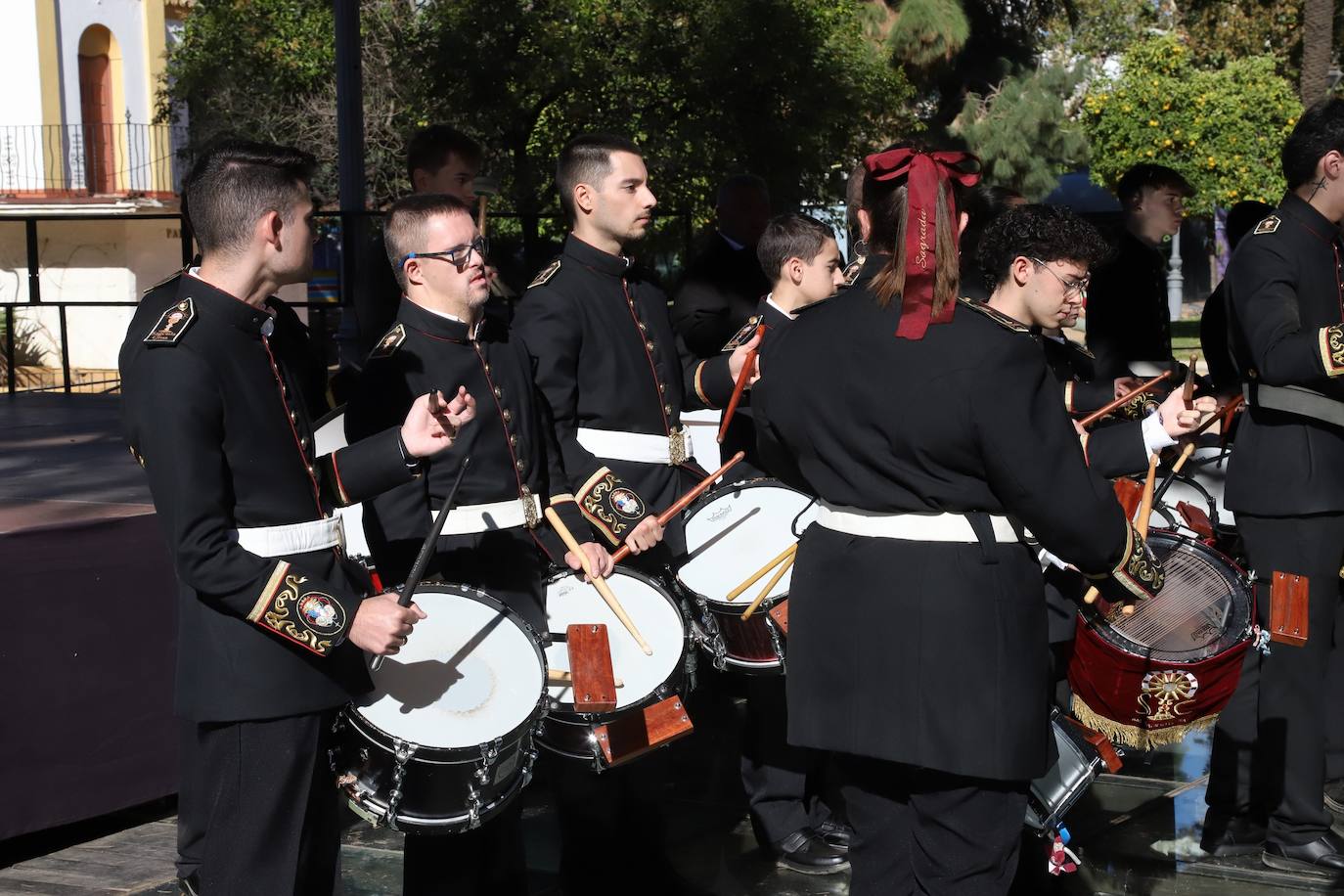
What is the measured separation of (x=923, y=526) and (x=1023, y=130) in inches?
890

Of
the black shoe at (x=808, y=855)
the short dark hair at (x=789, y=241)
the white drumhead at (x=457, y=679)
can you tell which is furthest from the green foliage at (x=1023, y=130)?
the white drumhead at (x=457, y=679)

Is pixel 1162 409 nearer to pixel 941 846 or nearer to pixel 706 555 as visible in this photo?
pixel 941 846

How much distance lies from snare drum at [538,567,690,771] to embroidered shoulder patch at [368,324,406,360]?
2.28 feet

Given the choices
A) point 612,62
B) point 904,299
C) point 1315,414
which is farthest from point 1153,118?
point 904,299

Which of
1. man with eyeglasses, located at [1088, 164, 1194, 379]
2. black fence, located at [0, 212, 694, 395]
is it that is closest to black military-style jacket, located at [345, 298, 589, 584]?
black fence, located at [0, 212, 694, 395]

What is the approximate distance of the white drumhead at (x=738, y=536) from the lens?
4480 millimetres

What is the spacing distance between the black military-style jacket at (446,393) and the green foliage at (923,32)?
1660 centimetres

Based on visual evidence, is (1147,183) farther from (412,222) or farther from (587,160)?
(412,222)

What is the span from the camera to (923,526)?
302 centimetres

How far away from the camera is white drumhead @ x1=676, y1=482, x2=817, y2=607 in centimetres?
448

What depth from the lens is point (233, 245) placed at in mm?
3162

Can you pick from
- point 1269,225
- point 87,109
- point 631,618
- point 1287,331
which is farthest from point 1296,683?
point 87,109

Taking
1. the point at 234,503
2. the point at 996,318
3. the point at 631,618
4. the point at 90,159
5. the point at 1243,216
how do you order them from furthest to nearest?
the point at 90,159 → the point at 1243,216 → the point at 631,618 → the point at 234,503 → the point at 996,318

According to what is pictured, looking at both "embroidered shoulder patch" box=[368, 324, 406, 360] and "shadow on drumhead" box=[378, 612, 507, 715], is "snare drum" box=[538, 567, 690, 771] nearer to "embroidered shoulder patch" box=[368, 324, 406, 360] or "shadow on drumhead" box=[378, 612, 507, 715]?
"shadow on drumhead" box=[378, 612, 507, 715]
